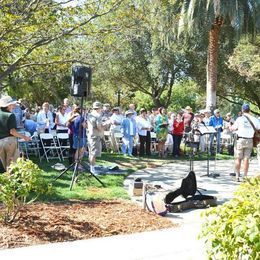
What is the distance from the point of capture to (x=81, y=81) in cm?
1009

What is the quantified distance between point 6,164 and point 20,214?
2.18 metres

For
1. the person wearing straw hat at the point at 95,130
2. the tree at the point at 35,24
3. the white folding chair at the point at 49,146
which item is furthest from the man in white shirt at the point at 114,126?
the tree at the point at 35,24

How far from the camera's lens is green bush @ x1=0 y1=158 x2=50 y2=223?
6.35m

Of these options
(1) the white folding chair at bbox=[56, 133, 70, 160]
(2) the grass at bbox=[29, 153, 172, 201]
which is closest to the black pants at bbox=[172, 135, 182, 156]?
(2) the grass at bbox=[29, 153, 172, 201]

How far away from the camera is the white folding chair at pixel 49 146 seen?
14052mm

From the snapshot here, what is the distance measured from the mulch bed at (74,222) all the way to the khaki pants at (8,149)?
1.34 m

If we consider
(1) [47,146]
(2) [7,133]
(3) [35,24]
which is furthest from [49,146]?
(3) [35,24]

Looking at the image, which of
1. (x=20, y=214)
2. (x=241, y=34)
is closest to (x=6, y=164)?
(x=20, y=214)

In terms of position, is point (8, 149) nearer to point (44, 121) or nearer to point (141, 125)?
point (44, 121)

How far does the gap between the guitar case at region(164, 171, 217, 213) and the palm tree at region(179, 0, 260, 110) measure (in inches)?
476

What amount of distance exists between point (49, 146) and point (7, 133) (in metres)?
5.69

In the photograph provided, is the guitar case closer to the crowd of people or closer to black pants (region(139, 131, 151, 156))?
the crowd of people

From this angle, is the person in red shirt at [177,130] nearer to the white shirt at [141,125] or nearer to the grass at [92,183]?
the white shirt at [141,125]

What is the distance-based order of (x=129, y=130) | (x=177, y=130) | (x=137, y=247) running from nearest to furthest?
(x=137, y=247) → (x=129, y=130) → (x=177, y=130)
